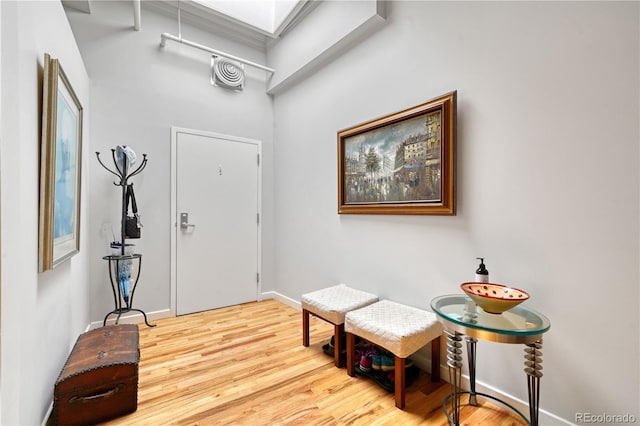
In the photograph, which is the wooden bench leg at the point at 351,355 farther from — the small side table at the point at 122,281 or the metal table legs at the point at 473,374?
the small side table at the point at 122,281

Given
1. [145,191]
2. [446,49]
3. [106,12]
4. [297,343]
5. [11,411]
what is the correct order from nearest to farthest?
[11,411], [446,49], [297,343], [106,12], [145,191]

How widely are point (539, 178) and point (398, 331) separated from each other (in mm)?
1156

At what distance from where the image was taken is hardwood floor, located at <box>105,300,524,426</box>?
1.60m

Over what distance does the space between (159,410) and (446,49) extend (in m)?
2.89

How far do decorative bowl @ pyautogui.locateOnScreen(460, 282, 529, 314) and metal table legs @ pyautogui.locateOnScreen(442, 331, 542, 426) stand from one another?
18 cm

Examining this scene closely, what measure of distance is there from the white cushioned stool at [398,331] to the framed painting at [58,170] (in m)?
1.76

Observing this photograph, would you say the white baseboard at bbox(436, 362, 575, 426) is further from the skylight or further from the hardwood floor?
the skylight

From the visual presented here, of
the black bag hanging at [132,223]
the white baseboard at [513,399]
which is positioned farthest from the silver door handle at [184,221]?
the white baseboard at [513,399]

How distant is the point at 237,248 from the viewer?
353 centimetres

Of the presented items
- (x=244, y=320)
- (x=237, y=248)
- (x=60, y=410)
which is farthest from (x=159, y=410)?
(x=237, y=248)

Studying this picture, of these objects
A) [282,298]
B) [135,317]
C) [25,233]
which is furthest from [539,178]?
[135,317]

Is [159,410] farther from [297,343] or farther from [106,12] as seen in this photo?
[106,12]

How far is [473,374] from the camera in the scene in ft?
5.65

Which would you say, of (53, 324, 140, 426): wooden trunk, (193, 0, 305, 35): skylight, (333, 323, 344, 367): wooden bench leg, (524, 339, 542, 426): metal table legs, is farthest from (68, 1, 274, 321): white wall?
(524, 339, 542, 426): metal table legs
